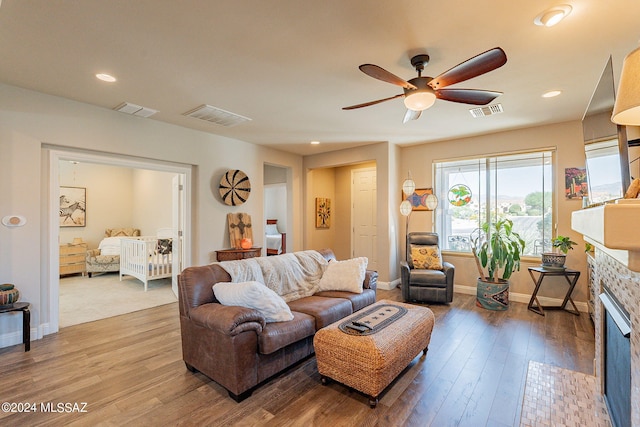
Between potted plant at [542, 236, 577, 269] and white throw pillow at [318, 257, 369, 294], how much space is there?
2.58 m

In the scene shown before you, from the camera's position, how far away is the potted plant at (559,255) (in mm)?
3916

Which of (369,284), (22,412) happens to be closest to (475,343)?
(369,284)

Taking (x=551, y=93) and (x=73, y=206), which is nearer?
(x=551, y=93)

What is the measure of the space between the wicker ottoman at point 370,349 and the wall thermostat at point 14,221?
328 centimetres

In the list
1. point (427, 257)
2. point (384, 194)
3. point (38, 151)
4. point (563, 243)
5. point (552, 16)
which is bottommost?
point (427, 257)

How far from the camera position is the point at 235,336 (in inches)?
81.2

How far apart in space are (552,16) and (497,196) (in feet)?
11.1

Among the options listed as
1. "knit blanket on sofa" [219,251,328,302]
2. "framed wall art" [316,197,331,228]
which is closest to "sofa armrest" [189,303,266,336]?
"knit blanket on sofa" [219,251,328,302]

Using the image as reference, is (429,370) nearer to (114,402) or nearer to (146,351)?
(114,402)

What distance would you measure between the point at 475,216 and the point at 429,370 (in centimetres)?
326

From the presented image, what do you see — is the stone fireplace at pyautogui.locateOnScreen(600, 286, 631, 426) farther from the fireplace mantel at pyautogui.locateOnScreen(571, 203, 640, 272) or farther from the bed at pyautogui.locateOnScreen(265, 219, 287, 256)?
the bed at pyautogui.locateOnScreen(265, 219, 287, 256)

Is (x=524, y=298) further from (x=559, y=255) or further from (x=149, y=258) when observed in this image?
(x=149, y=258)

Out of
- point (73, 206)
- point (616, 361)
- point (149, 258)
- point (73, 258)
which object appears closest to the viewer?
point (616, 361)

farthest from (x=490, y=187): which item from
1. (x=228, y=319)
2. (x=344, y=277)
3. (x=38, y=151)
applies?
(x=38, y=151)
